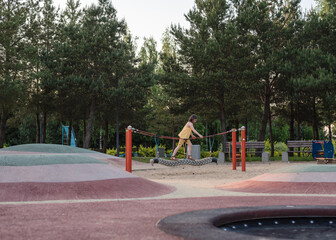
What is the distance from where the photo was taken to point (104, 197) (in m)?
10.1

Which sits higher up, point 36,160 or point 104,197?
point 36,160

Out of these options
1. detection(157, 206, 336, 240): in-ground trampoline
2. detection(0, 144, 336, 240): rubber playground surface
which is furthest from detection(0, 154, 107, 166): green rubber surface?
detection(157, 206, 336, 240): in-ground trampoline

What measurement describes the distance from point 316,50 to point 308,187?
19.9 m

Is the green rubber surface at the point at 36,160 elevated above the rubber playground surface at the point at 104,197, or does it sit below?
above

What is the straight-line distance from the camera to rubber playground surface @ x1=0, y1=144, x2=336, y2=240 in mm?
5949

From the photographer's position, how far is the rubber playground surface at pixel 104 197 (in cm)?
595

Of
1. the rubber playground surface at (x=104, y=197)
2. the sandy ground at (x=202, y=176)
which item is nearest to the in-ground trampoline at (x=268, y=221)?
the rubber playground surface at (x=104, y=197)

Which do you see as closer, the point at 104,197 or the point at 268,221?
the point at 268,221

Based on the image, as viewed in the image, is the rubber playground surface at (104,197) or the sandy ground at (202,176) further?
the sandy ground at (202,176)

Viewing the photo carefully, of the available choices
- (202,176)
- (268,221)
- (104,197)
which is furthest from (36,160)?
(202,176)

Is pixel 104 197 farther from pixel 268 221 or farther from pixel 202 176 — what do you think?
pixel 202 176

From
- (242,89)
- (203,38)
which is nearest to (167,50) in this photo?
(203,38)

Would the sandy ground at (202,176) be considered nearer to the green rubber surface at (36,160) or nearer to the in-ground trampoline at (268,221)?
the green rubber surface at (36,160)

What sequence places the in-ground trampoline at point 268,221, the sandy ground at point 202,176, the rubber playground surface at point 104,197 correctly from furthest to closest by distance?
1. the sandy ground at point 202,176
2. the in-ground trampoline at point 268,221
3. the rubber playground surface at point 104,197
